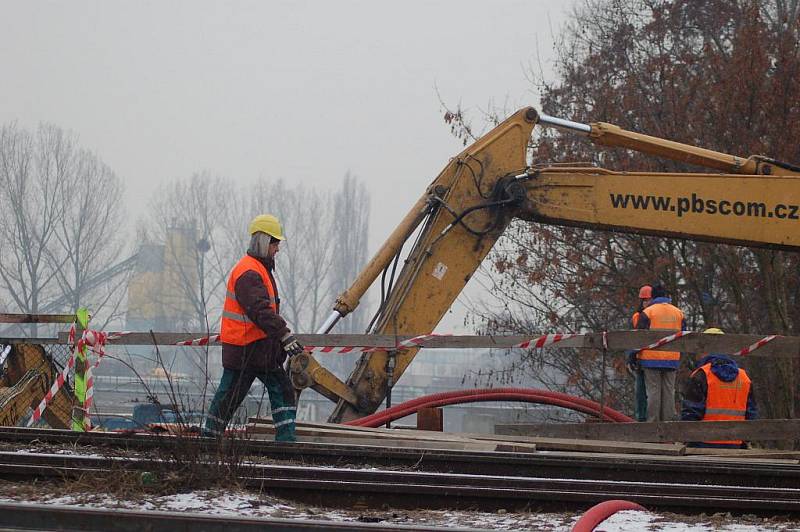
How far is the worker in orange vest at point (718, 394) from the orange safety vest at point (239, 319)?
171 inches

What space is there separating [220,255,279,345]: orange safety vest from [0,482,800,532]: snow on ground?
217 centimetres

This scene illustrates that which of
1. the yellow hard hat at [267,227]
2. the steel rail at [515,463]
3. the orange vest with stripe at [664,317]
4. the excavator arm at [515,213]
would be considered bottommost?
the steel rail at [515,463]

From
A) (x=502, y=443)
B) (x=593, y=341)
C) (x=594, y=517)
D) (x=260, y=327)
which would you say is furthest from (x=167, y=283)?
(x=594, y=517)

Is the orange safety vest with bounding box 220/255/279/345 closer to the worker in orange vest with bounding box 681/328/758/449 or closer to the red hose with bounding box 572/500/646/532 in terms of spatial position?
the red hose with bounding box 572/500/646/532

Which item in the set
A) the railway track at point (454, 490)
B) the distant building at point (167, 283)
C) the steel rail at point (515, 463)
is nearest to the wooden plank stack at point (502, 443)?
the steel rail at point (515, 463)

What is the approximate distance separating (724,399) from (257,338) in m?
4.63

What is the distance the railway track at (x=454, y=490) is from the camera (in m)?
5.49

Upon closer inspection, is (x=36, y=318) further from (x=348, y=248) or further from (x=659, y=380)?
(x=348, y=248)

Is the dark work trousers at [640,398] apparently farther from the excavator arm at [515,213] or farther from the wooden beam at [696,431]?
the wooden beam at [696,431]

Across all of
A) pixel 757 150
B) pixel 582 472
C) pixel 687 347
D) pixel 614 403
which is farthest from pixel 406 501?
pixel 614 403

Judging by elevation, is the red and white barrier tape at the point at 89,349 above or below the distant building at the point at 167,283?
below

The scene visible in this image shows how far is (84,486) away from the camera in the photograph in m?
5.34

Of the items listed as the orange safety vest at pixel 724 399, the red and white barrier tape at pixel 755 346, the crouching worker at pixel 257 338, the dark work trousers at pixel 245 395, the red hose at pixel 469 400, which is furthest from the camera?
the orange safety vest at pixel 724 399

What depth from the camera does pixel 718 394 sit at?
961cm
